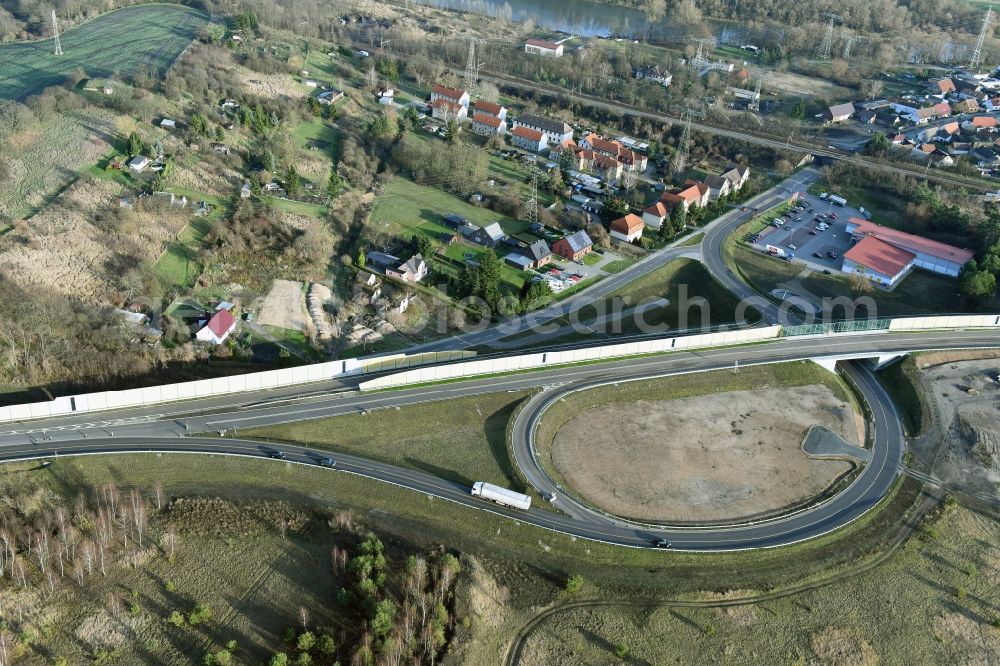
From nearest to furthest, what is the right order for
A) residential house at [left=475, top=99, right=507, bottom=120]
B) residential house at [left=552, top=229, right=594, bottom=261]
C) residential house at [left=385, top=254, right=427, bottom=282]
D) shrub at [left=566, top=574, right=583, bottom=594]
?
shrub at [left=566, top=574, right=583, bottom=594], residential house at [left=385, top=254, right=427, bottom=282], residential house at [left=552, top=229, right=594, bottom=261], residential house at [left=475, top=99, right=507, bottom=120]

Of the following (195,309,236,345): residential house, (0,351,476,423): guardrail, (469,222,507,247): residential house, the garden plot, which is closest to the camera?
(0,351,476,423): guardrail

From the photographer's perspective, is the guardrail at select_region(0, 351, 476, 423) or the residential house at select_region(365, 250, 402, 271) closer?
the guardrail at select_region(0, 351, 476, 423)

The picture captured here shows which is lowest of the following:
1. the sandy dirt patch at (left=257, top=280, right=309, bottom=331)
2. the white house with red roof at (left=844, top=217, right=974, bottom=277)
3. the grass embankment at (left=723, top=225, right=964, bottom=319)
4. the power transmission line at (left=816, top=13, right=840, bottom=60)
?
the sandy dirt patch at (left=257, top=280, right=309, bottom=331)

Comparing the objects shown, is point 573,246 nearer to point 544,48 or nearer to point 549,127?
point 549,127

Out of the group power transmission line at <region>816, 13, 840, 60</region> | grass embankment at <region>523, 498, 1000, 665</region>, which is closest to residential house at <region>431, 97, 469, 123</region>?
grass embankment at <region>523, 498, 1000, 665</region>

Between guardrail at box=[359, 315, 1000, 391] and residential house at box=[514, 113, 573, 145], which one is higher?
residential house at box=[514, 113, 573, 145]

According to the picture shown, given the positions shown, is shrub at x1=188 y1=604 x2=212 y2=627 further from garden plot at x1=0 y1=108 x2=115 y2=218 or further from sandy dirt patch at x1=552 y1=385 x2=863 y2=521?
garden plot at x1=0 y1=108 x2=115 y2=218
